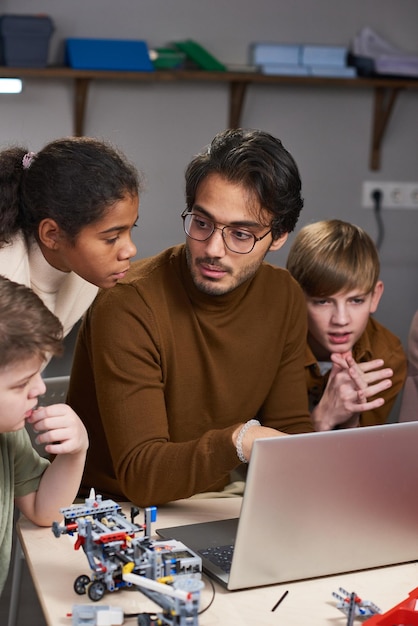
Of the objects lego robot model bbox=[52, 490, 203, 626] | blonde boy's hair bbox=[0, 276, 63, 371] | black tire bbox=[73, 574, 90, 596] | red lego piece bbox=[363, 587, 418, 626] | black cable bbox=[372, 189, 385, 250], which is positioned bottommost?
black cable bbox=[372, 189, 385, 250]

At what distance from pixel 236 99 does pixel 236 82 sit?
0.23 ft

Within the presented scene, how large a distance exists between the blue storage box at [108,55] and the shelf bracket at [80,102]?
0.24 feet

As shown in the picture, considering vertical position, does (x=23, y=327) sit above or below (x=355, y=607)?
above

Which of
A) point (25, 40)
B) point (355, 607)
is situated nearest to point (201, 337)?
point (355, 607)

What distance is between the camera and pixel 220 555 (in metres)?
1.36

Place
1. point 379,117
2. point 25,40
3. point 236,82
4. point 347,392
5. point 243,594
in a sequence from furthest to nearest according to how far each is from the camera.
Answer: point 379,117 → point 236,82 → point 25,40 → point 347,392 → point 243,594

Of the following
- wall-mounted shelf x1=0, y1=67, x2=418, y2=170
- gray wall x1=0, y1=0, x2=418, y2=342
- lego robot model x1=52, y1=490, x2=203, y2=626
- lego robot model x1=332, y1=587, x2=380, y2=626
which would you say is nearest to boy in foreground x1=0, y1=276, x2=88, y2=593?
lego robot model x1=52, y1=490, x2=203, y2=626

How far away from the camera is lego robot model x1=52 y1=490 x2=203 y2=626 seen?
42.8 inches

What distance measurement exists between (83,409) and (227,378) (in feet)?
0.95

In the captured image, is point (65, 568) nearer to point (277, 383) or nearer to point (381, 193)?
point (277, 383)

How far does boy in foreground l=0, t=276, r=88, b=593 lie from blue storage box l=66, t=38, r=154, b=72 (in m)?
2.42

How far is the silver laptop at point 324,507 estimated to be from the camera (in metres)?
1.22

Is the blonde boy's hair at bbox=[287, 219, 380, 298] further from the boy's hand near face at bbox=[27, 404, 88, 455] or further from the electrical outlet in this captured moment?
the electrical outlet

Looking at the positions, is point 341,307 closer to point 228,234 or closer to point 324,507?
point 228,234
